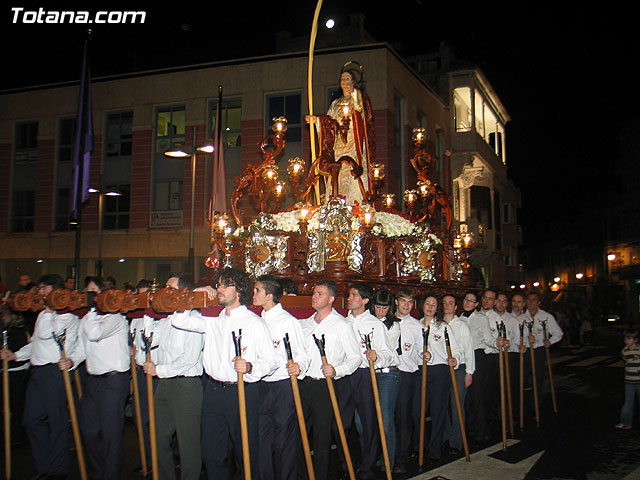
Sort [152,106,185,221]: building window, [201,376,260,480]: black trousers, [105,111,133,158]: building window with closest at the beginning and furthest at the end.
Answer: [201,376,260,480]: black trousers
[152,106,185,221]: building window
[105,111,133,158]: building window

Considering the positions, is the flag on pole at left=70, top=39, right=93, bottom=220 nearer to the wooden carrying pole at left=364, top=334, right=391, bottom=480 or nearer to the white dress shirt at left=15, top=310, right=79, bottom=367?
the white dress shirt at left=15, top=310, right=79, bottom=367

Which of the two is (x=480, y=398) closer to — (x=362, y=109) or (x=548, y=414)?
(x=548, y=414)

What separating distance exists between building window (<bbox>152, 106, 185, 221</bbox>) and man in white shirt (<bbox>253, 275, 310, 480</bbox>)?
61.1ft

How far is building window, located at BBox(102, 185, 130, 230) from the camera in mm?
24234

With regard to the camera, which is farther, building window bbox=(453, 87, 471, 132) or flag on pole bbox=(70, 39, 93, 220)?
building window bbox=(453, 87, 471, 132)

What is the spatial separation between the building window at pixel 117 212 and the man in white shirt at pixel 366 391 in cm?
1929

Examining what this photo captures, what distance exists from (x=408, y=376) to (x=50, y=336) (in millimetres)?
4234

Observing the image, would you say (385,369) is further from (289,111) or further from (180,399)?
(289,111)

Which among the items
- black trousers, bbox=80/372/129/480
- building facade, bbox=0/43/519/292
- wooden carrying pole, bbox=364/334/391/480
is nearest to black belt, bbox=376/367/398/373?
wooden carrying pole, bbox=364/334/391/480

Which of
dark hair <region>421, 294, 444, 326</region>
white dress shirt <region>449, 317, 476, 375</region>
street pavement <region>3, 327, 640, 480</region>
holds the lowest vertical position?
street pavement <region>3, 327, 640, 480</region>

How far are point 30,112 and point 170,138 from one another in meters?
6.61

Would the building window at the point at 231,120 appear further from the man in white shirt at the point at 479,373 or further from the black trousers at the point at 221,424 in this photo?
the black trousers at the point at 221,424

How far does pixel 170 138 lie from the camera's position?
24250 millimetres

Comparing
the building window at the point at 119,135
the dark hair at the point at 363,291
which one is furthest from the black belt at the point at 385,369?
the building window at the point at 119,135
